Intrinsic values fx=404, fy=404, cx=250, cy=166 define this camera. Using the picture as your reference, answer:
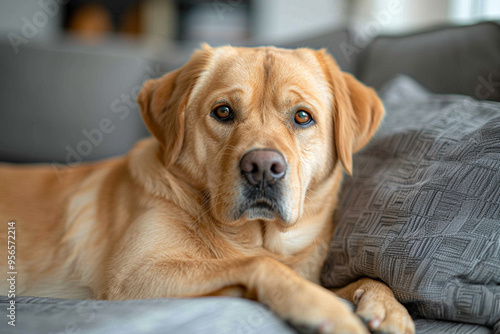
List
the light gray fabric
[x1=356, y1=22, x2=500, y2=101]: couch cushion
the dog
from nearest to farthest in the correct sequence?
the light gray fabric → the dog → [x1=356, y1=22, x2=500, y2=101]: couch cushion

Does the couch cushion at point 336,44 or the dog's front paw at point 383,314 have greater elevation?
the couch cushion at point 336,44

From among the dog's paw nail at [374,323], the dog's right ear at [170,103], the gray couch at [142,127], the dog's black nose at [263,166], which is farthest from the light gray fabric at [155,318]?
the dog's right ear at [170,103]

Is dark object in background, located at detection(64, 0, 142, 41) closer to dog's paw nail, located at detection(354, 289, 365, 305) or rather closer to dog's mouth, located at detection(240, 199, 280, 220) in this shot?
dog's mouth, located at detection(240, 199, 280, 220)

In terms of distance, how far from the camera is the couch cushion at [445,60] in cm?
200

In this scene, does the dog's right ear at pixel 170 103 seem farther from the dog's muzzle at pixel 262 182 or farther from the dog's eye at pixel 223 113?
the dog's muzzle at pixel 262 182

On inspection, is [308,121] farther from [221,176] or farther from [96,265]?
[96,265]

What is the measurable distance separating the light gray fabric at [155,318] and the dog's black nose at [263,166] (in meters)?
0.42

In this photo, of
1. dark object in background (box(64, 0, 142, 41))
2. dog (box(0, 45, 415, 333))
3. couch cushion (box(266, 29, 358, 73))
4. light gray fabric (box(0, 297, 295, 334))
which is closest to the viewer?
light gray fabric (box(0, 297, 295, 334))

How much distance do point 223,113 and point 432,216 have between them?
851 millimetres

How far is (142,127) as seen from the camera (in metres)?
3.08

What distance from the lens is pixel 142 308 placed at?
1054 millimetres

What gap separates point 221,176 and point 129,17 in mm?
7026

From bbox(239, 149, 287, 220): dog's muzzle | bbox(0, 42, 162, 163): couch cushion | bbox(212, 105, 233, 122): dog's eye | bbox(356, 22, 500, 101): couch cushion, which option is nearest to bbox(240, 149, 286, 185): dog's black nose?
bbox(239, 149, 287, 220): dog's muzzle

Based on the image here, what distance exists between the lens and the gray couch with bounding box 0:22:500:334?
1046mm
